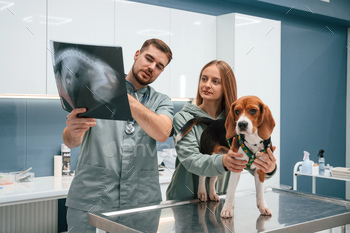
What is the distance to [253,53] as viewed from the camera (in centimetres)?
241

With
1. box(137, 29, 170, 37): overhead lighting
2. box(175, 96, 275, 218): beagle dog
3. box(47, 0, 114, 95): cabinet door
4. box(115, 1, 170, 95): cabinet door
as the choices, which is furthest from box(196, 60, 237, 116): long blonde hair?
box(137, 29, 170, 37): overhead lighting

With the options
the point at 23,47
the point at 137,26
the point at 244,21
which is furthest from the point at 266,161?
the point at 244,21

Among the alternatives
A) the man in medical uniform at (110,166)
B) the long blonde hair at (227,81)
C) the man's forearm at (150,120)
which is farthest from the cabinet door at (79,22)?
the long blonde hair at (227,81)

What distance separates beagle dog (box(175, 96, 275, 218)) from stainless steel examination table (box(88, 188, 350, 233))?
0.15 ft

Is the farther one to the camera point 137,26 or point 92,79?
point 137,26

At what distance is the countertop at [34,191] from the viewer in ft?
6.68

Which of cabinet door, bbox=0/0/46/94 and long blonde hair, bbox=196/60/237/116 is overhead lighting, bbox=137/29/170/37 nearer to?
cabinet door, bbox=0/0/46/94

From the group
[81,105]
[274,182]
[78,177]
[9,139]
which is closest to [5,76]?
[9,139]

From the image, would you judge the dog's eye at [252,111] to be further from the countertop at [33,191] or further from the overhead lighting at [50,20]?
the overhead lighting at [50,20]

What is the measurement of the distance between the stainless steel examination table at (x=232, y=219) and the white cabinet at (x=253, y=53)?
3.74 feet

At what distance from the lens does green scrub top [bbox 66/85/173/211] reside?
1.26 m

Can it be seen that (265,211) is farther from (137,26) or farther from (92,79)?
(137,26)

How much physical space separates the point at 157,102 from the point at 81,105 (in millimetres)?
411

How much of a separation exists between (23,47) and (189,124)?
1509 mm
